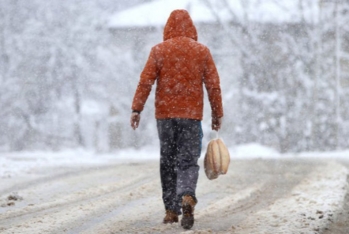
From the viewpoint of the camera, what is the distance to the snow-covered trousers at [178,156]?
21.0ft

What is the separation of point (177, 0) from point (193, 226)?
2668cm

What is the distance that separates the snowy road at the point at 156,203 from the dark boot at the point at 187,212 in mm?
58

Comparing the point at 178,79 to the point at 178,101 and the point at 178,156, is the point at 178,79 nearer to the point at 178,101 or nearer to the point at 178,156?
the point at 178,101

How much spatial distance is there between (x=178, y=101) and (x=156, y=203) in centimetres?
237

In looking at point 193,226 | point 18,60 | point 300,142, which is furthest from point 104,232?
point 18,60

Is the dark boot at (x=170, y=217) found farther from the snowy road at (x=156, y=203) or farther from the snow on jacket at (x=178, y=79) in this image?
the snow on jacket at (x=178, y=79)

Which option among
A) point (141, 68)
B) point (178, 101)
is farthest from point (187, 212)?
point (141, 68)

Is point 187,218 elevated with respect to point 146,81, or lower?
lower

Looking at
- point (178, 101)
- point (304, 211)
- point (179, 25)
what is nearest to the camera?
point (178, 101)

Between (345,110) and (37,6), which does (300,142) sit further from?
(37,6)

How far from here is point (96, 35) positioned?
3027 cm

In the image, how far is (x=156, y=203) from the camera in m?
8.48

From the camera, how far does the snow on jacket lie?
6410 millimetres

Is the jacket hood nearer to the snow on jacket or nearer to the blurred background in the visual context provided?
the snow on jacket
